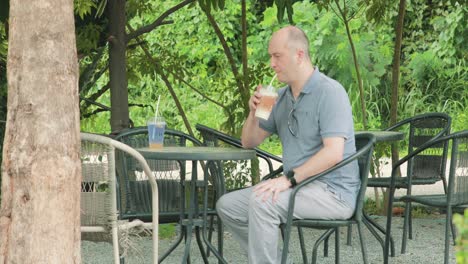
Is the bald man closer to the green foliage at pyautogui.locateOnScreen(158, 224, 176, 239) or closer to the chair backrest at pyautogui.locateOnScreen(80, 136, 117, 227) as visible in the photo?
the chair backrest at pyautogui.locateOnScreen(80, 136, 117, 227)

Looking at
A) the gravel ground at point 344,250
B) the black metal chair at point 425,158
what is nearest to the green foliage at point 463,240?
Answer: the gravel ground at point 344,250

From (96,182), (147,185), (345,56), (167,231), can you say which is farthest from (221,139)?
(345,56)

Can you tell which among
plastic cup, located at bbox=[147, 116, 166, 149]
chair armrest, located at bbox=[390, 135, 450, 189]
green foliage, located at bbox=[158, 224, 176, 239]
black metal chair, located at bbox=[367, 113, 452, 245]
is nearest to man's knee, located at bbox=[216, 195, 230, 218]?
plastic cup, located at bbox=[147, 116, 166, 149]

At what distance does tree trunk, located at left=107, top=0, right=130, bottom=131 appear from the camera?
6355 mm

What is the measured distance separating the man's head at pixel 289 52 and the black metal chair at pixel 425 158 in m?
1.50

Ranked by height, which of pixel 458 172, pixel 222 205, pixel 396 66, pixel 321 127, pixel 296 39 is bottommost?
pixel 222 205

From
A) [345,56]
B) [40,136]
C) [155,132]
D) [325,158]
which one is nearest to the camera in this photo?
[40,136]

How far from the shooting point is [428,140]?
620cm

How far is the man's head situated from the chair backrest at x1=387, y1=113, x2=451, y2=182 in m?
1.55

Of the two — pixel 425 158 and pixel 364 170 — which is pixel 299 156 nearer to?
pixel 364 170

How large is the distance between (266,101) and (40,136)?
1.38 meters

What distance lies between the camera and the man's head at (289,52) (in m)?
4.35

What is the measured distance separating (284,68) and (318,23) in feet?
25.1

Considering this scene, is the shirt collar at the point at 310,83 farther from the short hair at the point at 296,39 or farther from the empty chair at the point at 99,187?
the empty chair at the point at 99,187
